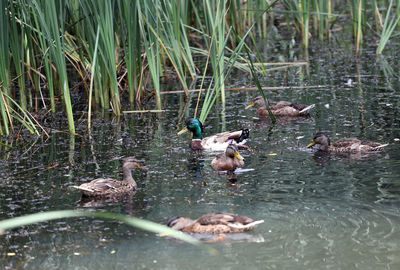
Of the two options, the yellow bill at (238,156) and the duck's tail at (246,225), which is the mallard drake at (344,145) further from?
the duck's tail at (246,225)

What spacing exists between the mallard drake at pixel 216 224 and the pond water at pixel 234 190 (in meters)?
0.11

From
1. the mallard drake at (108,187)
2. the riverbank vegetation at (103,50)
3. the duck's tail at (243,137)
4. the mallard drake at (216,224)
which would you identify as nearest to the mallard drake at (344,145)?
the duck's tail at (243,137)

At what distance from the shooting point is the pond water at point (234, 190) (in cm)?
567

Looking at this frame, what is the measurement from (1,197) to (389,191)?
13.2 feet

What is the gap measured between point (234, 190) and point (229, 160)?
101 centimetres

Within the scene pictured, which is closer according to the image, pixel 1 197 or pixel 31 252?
pixel 31 252

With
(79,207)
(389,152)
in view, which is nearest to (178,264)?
(79,207)

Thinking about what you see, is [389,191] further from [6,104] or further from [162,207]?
[6,104]

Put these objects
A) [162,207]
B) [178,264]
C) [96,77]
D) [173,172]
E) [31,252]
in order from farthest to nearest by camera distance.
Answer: [96,77], [173,172], [162,207], [31,252], [178,264]

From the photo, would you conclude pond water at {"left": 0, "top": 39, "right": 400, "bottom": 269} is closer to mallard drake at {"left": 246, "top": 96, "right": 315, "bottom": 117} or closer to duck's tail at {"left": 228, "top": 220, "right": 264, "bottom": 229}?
duck's tail at {"left": 228, "top": 220, "right": 264, "bottom": 229}

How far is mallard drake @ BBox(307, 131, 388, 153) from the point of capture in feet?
28.5

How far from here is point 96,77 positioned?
11.2 m

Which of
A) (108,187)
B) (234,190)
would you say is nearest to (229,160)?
(234,190)

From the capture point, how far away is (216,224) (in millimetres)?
6031
